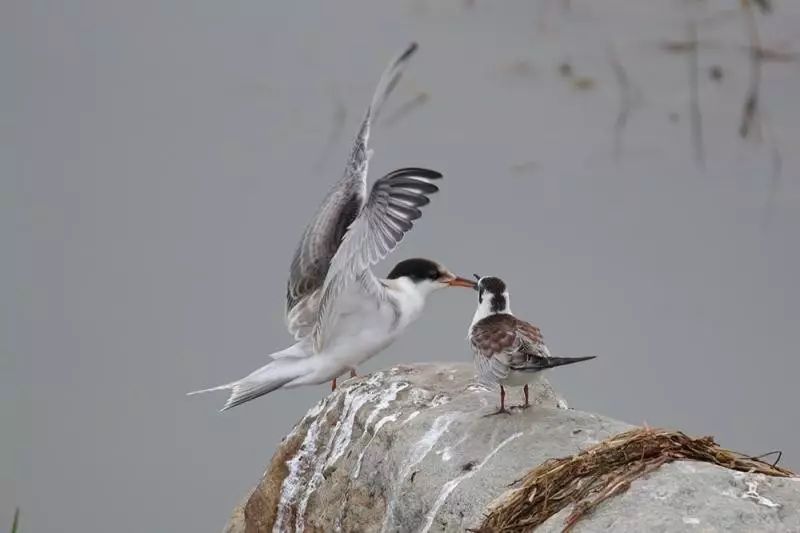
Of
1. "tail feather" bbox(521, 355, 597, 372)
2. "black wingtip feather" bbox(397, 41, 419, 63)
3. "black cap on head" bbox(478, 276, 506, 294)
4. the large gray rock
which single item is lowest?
the large gray rock

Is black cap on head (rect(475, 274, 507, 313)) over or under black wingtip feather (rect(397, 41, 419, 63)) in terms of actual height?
under

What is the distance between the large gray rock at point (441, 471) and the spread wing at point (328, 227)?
483 mm

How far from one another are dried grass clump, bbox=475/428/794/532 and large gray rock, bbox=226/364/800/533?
38mm

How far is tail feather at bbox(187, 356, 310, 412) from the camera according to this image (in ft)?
12.8

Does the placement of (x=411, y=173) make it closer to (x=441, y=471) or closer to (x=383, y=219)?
(x=383, y=219)

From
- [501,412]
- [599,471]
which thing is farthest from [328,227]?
[599,471]

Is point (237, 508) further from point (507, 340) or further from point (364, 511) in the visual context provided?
point (507, 340)

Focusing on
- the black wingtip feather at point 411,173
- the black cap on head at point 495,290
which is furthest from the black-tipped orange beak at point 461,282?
the black cap on head at point 495,290

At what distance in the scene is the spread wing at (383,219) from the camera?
11.6 ft

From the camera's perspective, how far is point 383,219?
3588 millimetres

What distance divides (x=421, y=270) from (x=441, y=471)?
3.98 ft

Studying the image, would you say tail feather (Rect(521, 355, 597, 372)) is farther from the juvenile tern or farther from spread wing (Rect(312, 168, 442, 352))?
spread wing (Rect(312, 168, 442, 352))

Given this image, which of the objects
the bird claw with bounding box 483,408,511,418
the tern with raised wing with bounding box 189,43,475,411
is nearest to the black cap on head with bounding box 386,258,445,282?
the tern with raised wing with bounding box 189,43,475,411

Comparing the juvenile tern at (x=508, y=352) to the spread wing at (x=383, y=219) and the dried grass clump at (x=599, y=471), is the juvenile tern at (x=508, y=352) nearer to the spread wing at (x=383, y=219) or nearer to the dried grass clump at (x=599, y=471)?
the dried grass clump at (x=599, y=471)
